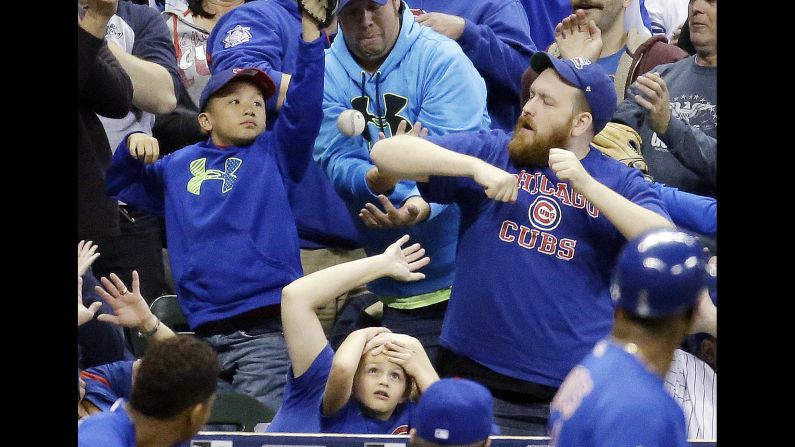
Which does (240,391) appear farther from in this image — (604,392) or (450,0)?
(604,392)

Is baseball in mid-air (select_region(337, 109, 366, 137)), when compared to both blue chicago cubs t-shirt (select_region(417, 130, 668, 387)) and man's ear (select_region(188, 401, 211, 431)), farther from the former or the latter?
man's ear (select_region(188, 401, 211, 431))

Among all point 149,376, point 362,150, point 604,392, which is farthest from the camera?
point 362,150

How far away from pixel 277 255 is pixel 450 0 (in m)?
1.31

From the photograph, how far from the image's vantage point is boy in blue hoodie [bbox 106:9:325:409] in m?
4.92

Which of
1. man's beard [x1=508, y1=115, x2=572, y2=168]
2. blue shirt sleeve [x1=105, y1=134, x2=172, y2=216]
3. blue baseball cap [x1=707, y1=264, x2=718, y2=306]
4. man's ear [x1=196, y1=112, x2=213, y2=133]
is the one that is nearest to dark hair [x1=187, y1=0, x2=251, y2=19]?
man's ear [x1=196, y1=112, x2=213, y2=133]

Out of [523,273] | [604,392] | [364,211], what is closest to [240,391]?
[364,211]

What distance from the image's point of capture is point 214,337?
4.92 meters

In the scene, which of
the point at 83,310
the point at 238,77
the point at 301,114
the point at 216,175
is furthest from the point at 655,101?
the point at 83,310

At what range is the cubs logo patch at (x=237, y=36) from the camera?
5246 millimetres

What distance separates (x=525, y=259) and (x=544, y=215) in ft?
0.56

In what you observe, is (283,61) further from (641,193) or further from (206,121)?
(641,193)

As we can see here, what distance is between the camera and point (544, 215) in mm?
4602

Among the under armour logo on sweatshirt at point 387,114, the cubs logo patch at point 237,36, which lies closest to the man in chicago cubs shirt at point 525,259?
the under armour logo on sweatshirt at point 387,114

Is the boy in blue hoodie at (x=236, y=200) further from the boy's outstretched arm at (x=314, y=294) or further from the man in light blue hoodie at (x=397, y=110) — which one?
the boy's outstretched arm at (x=314, y=294)
